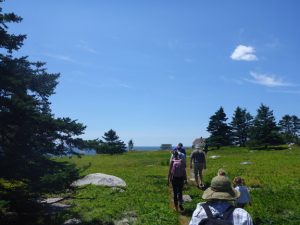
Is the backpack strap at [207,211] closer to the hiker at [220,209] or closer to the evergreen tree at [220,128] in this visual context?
the hiker at [220,209]

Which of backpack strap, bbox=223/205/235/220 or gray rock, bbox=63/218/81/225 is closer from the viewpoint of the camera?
backpack strap, bbox=223/205/235/220

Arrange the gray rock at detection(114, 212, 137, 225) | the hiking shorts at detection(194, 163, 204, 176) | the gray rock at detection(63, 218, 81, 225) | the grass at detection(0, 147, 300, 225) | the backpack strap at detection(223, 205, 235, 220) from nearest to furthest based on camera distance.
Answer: the backpack strap at detection(223, 205, 235, 220), the gray rock at detection(63, 218, 81, 225), the gray rock at detection(114, 212, 137, 225), the grass at detection(0, 147, 300, 225), the hiking shorts at detection(194, 163, 204, 176)

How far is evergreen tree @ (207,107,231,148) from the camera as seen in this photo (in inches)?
3573

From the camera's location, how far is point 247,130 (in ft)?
329

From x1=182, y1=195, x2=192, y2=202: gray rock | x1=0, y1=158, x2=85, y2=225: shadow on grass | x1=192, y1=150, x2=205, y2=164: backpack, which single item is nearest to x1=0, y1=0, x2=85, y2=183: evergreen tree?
x1=0, y1=158, x2=85, y2=225: shadow on grass

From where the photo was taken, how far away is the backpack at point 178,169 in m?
18.2

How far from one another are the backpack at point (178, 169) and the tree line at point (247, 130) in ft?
223

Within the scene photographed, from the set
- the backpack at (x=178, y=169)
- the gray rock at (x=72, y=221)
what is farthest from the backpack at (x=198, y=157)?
the gray rock at (x=72, y=221)

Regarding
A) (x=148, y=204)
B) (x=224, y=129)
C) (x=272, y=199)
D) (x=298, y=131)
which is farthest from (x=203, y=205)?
(x=298, y=131)

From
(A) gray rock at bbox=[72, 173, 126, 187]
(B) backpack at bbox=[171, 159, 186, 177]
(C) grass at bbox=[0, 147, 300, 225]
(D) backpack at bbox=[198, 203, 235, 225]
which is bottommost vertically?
(C) grass at bbox=[0, 147, 300, 225]

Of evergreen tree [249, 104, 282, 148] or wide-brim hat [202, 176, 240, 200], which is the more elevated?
evergreen tree [249, 104, 282, 148]

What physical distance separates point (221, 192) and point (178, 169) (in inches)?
478

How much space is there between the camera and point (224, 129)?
9131 centimetres

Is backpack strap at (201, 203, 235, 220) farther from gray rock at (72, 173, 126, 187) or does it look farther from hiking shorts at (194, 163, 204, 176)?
gray rock at (72, 173, 126, 187)
